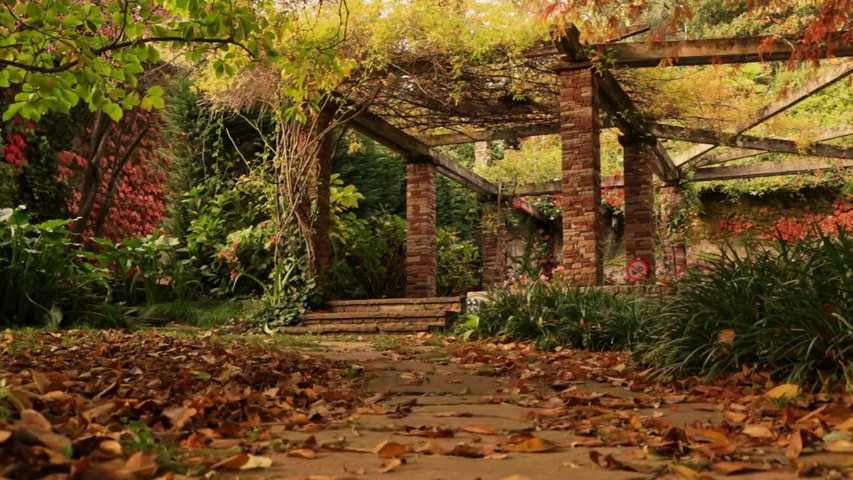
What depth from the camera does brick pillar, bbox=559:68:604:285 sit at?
→ 8.30 m

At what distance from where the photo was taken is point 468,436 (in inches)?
92.1

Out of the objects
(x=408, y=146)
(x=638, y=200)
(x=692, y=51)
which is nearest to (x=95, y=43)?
(x=692, y=51)

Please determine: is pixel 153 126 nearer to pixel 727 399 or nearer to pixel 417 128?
pixel 417 128

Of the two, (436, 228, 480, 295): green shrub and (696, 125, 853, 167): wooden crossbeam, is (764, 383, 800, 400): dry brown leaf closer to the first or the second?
(436, 228, 480, 295): green shrub

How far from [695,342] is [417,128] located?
8325 millimetres

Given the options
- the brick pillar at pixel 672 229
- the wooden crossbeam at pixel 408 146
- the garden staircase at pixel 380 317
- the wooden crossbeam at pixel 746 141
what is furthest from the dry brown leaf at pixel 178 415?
the brick pillar at pixel 672 229

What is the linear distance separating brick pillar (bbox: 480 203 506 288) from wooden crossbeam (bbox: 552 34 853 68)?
677cm

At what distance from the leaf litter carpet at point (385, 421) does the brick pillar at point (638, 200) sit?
7.97m

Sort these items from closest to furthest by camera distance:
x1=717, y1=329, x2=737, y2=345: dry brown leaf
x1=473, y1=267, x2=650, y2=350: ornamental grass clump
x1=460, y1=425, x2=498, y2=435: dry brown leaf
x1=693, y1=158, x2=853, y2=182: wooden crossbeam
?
x1=460, y1=425, x2=498, y2=435: dry brown leaf < x1=717, y1=329, x2=737, y2=345: dry brown leaf < x1=473, y1=267, x2=650, y2=350: ornamental grass clump < x1=693, y1=158, x2=853, y2=182: wooden crossbeam

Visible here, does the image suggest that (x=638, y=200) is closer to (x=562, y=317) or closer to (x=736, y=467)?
(x=562, y=317)

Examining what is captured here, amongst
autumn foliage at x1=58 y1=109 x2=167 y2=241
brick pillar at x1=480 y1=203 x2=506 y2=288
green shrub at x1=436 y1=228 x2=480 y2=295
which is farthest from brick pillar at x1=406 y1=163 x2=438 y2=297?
autumn foliage at x1=58 y1=109 x2=167 y2=241

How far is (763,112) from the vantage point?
10.4 metres

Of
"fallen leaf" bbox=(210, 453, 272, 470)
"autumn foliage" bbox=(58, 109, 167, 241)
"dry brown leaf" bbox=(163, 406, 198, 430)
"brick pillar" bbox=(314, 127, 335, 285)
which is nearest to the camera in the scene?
"fallen leaf" bbox=(210, 453, 272, 470)

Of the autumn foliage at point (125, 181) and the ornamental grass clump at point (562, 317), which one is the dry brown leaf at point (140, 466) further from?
the autumn foliage at point (125, 181)
